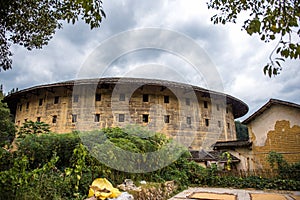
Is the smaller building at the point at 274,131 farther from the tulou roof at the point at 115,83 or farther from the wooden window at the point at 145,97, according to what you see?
the wooden window at the point at 145,97

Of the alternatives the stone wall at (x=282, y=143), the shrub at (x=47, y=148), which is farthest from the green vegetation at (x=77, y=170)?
the stone wall at (x=282, y=143)

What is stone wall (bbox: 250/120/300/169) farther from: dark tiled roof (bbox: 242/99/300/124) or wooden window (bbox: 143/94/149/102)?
wooden window (bbox: 143/94/149/102)

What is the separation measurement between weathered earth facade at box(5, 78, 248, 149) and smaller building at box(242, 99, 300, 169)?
6.69 meters

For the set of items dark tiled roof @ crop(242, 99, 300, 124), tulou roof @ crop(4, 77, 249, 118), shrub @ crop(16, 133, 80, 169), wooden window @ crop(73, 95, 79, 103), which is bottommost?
shrub @ crop(16, 133, 80, 169)

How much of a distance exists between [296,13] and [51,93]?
772 inches

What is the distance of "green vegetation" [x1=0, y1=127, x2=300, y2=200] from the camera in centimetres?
388

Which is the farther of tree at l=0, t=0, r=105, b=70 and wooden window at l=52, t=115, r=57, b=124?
wooden window at l=52, t=115, r=57, b=124

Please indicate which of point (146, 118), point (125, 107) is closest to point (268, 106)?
point (146, 118)

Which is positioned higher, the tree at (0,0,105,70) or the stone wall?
the tree at (0,0,105,70)

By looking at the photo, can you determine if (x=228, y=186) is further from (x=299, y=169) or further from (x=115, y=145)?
(x=115, y=145)

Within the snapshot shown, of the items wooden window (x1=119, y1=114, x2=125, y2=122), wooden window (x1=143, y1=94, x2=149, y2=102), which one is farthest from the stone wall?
wooden window (x1=119, y1=114, x2=125, y2=122)

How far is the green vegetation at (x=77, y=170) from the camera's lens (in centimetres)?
388

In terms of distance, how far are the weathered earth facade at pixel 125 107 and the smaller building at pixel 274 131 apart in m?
6.69

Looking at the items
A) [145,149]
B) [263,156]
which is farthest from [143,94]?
[145,149]
